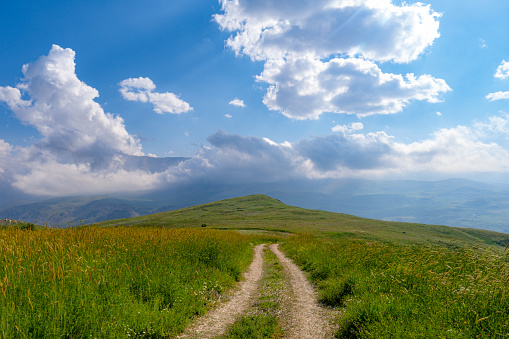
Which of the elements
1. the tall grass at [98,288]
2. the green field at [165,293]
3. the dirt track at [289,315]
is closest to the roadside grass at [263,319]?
the green field at [165,293]

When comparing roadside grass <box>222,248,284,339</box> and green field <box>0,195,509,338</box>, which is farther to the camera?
roadside grass <box>222,248,284,339</box>

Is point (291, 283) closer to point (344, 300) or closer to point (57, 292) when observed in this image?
point (344, 300)

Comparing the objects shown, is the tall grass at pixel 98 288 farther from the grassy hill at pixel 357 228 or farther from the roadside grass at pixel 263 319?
the grassy hill at pixel 357 228

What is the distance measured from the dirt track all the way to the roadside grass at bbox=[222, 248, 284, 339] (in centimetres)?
28

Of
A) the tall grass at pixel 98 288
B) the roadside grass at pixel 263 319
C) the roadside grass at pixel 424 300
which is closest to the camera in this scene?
the tall grass at pixel 98 288

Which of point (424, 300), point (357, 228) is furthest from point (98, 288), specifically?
point (357, 228)

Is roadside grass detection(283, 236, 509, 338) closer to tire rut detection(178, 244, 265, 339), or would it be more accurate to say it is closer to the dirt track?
the dirt track

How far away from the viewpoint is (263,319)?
8047 millimetres

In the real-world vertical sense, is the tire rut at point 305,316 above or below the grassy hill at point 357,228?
above

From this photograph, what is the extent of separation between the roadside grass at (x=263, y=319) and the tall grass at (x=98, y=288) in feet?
5.40

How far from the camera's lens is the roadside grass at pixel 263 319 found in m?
7.09

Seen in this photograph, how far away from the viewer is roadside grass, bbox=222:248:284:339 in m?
7.09

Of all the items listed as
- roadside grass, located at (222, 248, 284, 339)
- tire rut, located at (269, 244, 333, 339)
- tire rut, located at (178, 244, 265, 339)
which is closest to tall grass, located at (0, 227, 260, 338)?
tire rut, located at (178, 244, 265, 339)

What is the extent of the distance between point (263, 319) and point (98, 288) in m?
5.08
